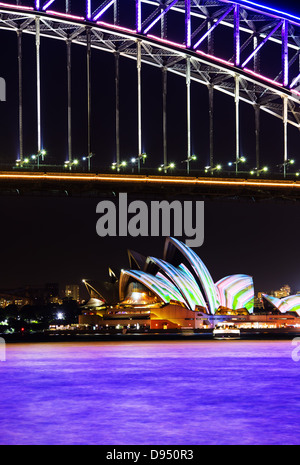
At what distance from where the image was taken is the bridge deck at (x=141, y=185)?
34.1 meters

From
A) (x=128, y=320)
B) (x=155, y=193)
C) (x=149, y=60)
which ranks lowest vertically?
(x=128, y=320)

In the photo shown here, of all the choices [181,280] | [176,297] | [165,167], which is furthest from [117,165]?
[176,297]

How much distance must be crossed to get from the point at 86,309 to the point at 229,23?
2679 centimetres

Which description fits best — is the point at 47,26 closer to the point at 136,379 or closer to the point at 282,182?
the point at 282,182

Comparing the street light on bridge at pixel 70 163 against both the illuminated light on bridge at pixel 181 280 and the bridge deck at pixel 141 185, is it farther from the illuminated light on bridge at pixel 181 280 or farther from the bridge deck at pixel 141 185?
the illuminated light on bridge at pixel 181 280

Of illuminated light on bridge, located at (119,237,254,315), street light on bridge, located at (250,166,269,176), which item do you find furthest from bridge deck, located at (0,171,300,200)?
illuminated light on bridge, located at (119,237,254,315)

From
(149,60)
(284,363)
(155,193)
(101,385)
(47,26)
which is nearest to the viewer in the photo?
(101,385)

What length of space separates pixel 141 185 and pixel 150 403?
2678 centimetres

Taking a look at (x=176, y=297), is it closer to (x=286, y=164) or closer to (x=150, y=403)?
(x=286, y=164)

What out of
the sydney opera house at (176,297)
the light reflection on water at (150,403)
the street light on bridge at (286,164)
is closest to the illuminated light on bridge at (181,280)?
the sydney opera house at (176,297)

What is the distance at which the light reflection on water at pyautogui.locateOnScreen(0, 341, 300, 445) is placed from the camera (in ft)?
23.2

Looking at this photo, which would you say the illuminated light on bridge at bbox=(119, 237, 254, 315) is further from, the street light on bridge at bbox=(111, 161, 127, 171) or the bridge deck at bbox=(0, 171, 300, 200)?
the street light on bridge at bbox=(111, 161, 127, 171)

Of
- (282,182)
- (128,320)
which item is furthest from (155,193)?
(128,320)

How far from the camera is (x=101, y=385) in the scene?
37.6ft
